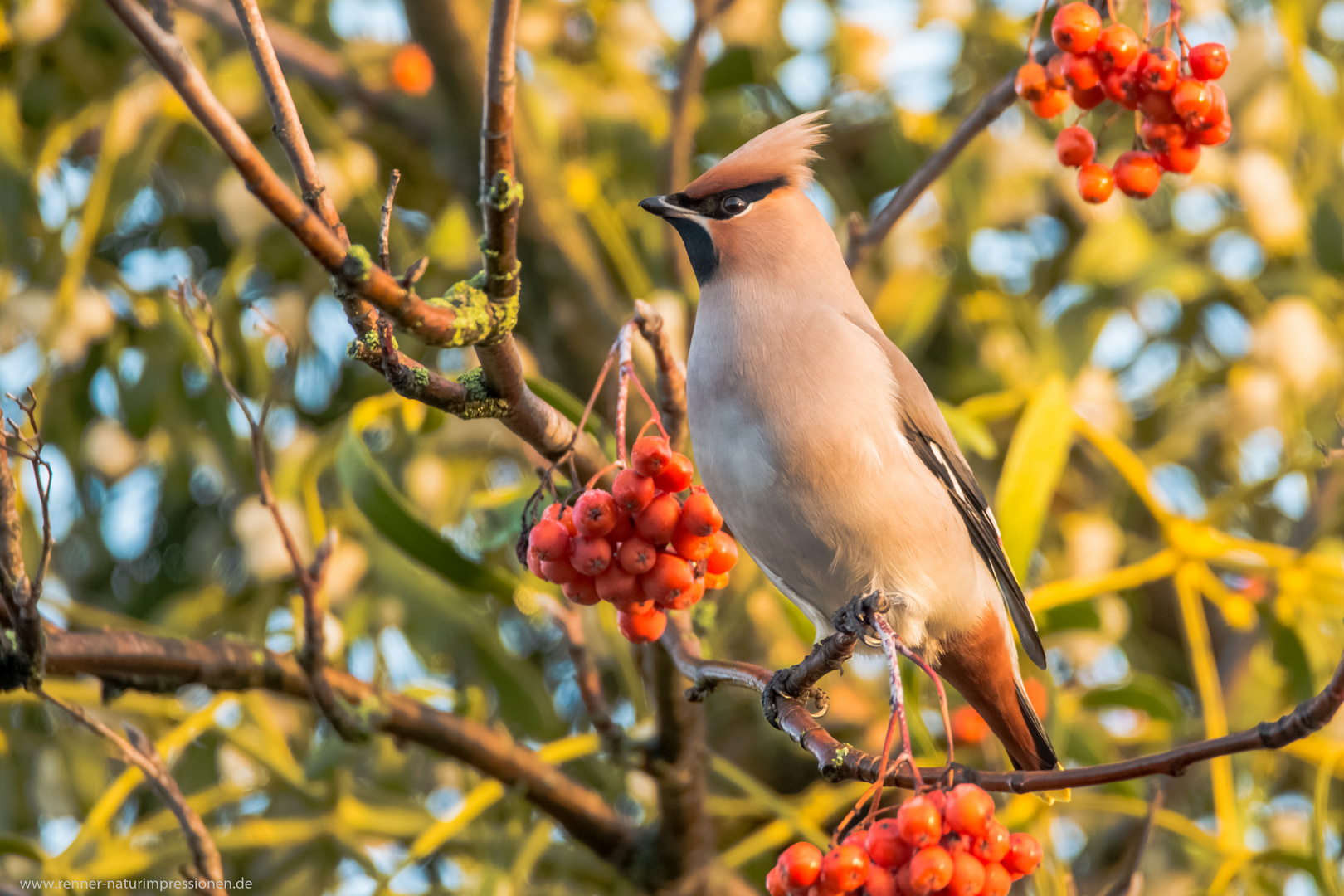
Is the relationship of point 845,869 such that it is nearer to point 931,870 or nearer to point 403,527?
point 931,870

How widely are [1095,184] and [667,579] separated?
2.39 ft

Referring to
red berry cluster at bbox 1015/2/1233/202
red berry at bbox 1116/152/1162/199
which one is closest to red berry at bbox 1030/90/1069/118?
red berry cluster at bbox 1015/2/1233/202

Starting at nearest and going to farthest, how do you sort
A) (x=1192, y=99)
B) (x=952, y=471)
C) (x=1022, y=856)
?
1. (x=1022, y=856)
2. (x=1192, y=99)
3. (x=952, y=471)

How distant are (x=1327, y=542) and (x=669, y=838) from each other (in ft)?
5.27

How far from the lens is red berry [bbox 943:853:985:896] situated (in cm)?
102

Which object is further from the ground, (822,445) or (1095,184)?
(1095,184)

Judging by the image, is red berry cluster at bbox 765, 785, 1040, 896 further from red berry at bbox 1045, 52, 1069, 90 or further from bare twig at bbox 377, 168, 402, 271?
red berry at bbox 1045, 52, 1069, 90

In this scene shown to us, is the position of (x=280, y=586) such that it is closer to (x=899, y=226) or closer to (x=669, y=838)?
(x=669, y=838)

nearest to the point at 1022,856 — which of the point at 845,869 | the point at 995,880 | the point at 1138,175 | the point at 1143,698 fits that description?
the point at 995,880

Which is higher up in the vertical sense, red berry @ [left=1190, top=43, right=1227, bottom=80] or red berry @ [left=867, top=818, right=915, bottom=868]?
red berry @ [left=1190, top=43, right=1227, bottom=80]

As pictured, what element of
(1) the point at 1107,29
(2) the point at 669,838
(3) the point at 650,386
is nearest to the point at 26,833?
(2) the point at 669,838

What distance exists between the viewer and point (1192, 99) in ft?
4.99

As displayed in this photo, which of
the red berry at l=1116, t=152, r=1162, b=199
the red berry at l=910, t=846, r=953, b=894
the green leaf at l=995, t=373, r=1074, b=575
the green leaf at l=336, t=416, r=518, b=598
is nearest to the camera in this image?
the red berry at l=910, t=846, r=953, b=894

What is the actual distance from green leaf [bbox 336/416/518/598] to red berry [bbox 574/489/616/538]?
0.53 meters
